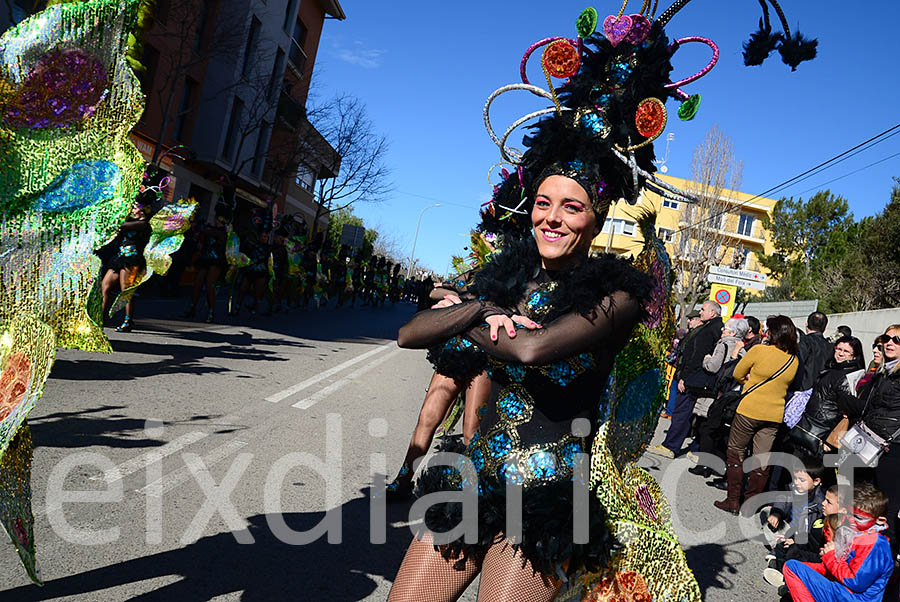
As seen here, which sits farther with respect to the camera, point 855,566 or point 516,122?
point 855,566

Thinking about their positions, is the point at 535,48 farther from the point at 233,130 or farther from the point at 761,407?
the point at 233,130

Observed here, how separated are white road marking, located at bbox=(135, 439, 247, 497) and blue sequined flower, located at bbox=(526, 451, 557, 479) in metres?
2.66

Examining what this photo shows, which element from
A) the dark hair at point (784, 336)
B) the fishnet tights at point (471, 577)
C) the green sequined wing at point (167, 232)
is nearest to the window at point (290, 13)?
the green sequined wing at point (167, 232)

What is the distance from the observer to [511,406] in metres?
2.09

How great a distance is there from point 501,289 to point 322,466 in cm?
336

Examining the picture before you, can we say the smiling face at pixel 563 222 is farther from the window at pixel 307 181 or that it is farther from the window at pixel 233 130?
the window at pixel 307 181

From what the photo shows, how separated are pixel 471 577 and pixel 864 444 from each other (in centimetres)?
437

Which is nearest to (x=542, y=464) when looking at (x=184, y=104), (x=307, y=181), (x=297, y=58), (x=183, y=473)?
(x=183, y=473)

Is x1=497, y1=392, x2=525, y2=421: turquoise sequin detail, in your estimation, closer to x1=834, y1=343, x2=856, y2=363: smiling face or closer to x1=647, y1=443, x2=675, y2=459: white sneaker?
x1=834, y1=343, x2=856, y2=363: smiling face

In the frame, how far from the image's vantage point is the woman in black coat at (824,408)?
594 centimetres

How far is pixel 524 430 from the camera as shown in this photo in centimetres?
206

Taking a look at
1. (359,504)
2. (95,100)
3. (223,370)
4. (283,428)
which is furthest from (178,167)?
(95,100)

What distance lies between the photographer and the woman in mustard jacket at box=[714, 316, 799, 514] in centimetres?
621

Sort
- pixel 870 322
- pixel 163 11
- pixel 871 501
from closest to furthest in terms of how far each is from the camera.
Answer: pixel 871 501 → pixel 870 322 → pixel 163 11
